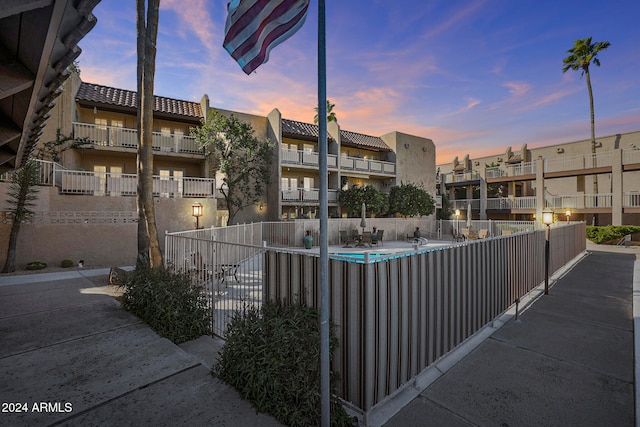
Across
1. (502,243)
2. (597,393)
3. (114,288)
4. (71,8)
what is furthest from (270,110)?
(597,393)

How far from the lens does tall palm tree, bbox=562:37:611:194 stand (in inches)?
1115

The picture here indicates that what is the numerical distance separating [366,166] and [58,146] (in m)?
22.5

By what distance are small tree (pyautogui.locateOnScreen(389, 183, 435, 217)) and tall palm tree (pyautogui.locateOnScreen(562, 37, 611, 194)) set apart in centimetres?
1776

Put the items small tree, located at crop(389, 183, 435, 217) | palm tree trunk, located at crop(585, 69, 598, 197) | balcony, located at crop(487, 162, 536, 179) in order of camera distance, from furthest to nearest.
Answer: balcony, located at crop(487, 162, 536, 179) → palm tree trunk, located at crop(585, 69, 598, 197) → small tree, located at crop(389, 183, 435, 217)

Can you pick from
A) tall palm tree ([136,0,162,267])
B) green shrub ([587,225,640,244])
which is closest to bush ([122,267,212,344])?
tall palm tree ([136,0,162,267])

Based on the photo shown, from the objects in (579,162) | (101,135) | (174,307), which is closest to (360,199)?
(101,135)

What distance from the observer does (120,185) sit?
45.3 feet

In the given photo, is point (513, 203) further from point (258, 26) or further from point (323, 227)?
point (258, 26)

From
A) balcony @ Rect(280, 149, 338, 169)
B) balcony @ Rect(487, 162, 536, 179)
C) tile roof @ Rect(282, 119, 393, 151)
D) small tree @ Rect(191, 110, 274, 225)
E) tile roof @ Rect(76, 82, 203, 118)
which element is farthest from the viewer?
balcony @ Rect(487, 162, 536, 179)

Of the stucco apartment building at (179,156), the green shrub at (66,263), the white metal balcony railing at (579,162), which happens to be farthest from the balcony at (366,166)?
the green shrub at (66,263)

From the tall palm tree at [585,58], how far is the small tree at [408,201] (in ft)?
58.3

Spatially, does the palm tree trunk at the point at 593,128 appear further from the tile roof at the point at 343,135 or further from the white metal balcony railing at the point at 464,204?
the tile roof at the point at 343,135

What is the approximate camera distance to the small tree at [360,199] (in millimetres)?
23844

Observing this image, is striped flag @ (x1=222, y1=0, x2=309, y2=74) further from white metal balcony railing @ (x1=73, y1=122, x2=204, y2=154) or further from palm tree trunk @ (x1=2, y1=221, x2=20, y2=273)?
white metal balcony railing @ (x1=73, y1=122, x2=204, y2=154)
